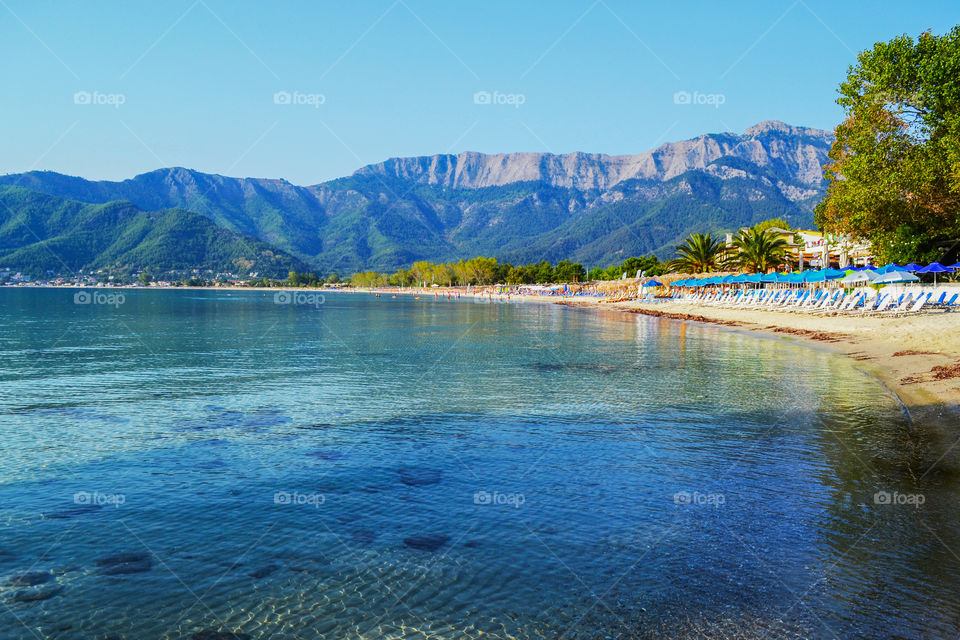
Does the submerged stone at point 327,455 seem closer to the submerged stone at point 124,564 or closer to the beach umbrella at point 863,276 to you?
the submerged stone at point 124,564

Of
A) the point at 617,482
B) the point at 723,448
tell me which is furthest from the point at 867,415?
the point at 617,482

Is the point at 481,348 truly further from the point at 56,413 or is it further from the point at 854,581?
the point at 854,581

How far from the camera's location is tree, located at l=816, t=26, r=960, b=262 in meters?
31.0

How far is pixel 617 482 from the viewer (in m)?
11.3

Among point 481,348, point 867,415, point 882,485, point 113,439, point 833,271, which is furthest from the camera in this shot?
point 833,271

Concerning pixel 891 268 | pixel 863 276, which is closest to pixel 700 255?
pixel 863 276

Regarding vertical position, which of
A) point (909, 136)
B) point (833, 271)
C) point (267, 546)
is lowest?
point (267, 546)

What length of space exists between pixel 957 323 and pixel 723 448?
22.6 m

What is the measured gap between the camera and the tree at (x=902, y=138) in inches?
1220

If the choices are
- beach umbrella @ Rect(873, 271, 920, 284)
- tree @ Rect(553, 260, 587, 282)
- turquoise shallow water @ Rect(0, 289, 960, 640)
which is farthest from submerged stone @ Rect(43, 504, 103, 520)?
tree @ Rect(553, 260, 587, 282)

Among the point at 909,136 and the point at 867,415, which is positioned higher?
the point at 909,136

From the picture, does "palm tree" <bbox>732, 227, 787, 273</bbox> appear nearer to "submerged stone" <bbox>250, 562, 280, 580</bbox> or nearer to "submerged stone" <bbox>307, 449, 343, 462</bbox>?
"submerged stone" <bbox>307, 449, 343, 462</bbox>

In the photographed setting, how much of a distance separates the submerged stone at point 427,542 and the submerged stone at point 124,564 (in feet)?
10.5

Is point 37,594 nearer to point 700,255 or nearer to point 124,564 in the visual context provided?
point 124,564
